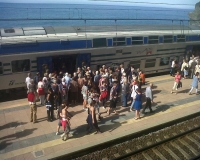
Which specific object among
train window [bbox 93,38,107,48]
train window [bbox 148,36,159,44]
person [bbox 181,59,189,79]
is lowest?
person [bbox 181,59,189,79]

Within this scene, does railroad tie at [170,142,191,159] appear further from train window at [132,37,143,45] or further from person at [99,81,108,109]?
train window at [132,37,143,45]

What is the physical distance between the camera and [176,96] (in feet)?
51.1

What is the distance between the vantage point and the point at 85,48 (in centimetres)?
1611

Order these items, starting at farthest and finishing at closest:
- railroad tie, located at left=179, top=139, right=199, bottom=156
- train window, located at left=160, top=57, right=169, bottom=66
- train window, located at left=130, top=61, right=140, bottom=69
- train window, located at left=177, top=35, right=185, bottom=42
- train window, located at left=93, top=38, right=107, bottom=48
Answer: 1. train window, located at left=177, top=35, right=185, bottom=42
2. train window, located at left=160, top=57, right=169, bottom=66
3. train window, located at left=130, top=61, right=140, bottom=69
4. train window, located at left=93, top=38, right=107, bottom=48
5. railroad tie, located at left=179, top=139, right=199, bottom=156

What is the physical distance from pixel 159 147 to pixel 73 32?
9.89 m

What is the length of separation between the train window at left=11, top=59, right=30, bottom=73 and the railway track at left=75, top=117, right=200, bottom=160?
744cm

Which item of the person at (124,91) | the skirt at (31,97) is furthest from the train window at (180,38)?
the skirt at (31,97)

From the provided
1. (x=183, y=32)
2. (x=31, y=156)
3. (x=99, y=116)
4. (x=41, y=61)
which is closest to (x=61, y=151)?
(x=31, y=156)

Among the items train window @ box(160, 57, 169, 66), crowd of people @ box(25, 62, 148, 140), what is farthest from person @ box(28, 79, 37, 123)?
train window @ box(160, 57, 169, 66)

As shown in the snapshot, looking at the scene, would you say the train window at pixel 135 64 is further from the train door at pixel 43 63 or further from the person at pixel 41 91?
the person at pixel 41 91

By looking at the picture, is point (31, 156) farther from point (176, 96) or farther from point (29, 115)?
point (176, 96)

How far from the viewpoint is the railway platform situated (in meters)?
9.40

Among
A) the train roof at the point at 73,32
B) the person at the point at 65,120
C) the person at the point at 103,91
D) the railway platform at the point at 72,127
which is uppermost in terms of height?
the train roof at the point at 73,32

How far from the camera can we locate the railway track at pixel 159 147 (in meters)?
9.34
